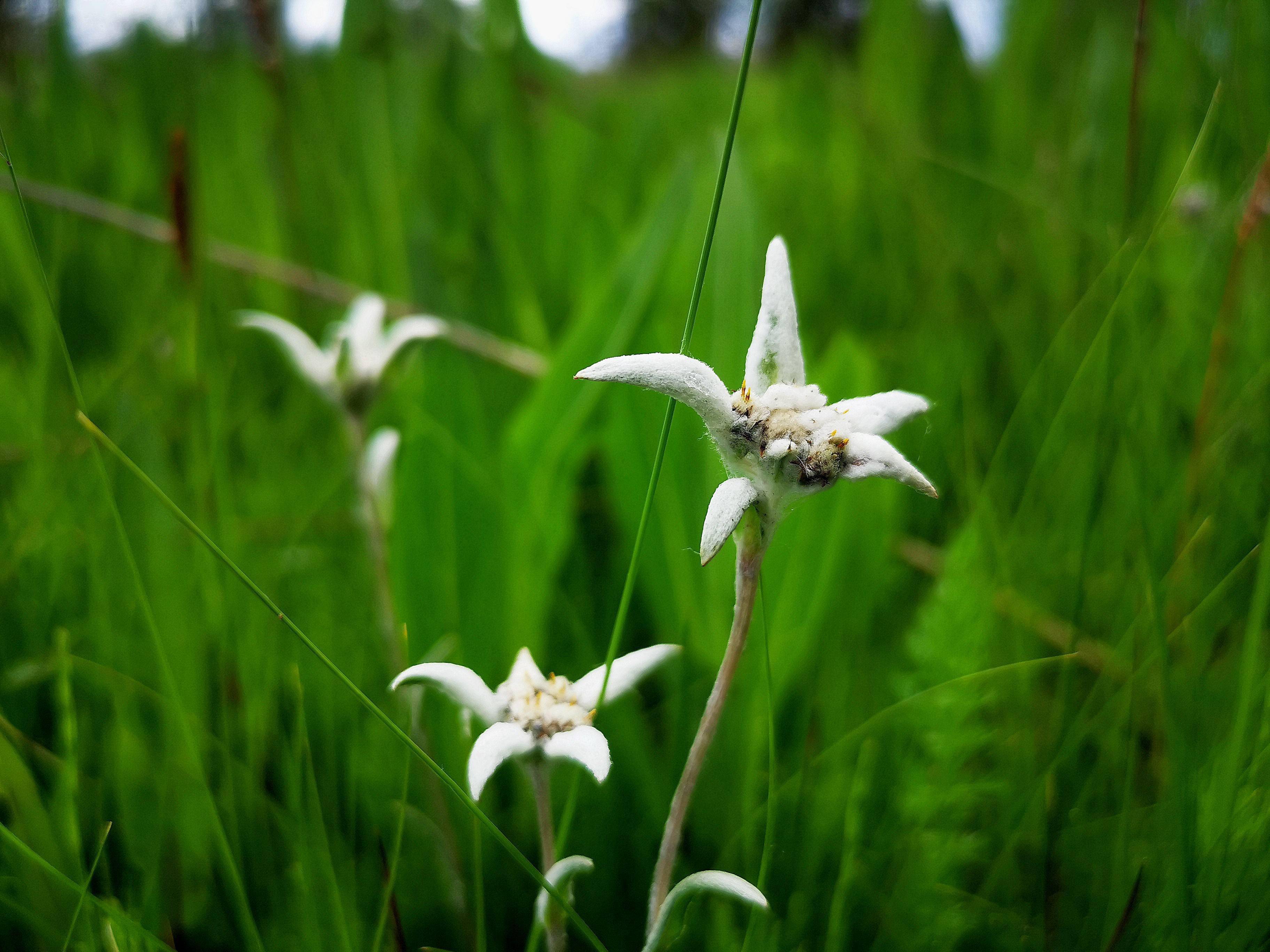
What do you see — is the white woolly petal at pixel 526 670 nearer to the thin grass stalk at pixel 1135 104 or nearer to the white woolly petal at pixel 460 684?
the white woolly petal at pixel 460 684

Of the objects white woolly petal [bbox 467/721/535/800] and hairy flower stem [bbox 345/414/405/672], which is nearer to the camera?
white woolly petal [bbox 467/721/535/800]

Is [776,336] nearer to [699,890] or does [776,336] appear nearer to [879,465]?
[879,465]

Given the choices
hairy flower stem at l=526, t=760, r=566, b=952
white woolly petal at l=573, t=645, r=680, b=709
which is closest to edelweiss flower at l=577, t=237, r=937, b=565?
white woolly petal at l=573, t=645, r=680, b=709

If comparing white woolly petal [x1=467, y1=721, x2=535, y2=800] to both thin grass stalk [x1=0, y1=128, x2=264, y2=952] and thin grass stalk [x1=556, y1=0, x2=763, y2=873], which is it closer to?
thin grass stalk [x1=556, y1=0, x2=763, y2=873]

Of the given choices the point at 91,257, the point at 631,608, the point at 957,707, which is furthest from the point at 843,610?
the point at 91,257

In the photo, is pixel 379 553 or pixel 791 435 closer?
pixel 791 435

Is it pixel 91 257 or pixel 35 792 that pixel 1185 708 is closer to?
pixel 35 792

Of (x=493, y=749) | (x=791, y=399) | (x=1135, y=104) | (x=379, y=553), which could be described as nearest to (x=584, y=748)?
(x=493, y=749)

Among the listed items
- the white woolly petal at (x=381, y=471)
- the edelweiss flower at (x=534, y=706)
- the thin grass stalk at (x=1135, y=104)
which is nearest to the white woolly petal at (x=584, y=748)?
the edelweiss flower at (x=534, y=706)
